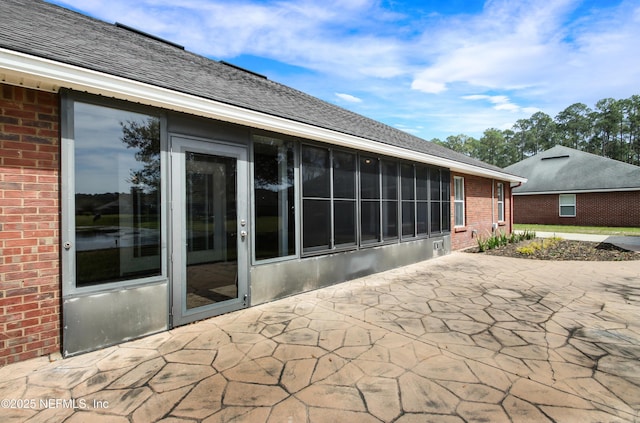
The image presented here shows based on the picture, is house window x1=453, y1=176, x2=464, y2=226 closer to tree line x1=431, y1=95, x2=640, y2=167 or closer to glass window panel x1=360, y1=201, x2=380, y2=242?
glass window panel x1=360, y1=201, x2=380, y2=242

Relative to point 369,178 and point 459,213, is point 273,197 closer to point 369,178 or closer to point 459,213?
point 369,178

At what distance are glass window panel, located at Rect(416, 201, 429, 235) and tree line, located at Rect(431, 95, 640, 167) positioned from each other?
53.7 meters

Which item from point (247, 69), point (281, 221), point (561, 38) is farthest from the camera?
point (561, 38)

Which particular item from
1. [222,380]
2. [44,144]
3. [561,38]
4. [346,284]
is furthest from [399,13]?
[222,380]

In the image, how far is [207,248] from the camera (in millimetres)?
4125

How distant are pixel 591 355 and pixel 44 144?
5902 millimetres

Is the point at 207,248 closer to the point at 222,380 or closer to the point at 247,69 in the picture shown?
the point at 222,380

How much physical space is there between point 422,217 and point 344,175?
348 cm

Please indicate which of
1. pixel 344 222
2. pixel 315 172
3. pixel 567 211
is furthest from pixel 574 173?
pixel 315 172

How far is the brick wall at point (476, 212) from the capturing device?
33.4ft

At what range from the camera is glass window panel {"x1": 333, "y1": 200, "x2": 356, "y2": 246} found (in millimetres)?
5815

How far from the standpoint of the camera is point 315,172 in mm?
5391

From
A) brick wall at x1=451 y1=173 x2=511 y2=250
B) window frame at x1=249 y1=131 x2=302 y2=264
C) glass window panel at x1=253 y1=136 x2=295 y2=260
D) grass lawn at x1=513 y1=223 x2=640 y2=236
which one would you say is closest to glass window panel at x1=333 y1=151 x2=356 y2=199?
window frame at x1=249 y1=131 x2=302 y2=264

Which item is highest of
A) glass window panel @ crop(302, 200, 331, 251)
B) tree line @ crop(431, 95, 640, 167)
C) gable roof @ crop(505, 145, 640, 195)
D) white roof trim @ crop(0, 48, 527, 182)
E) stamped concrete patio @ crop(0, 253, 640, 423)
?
tree line @ crop(431, 95, 640, 167)
